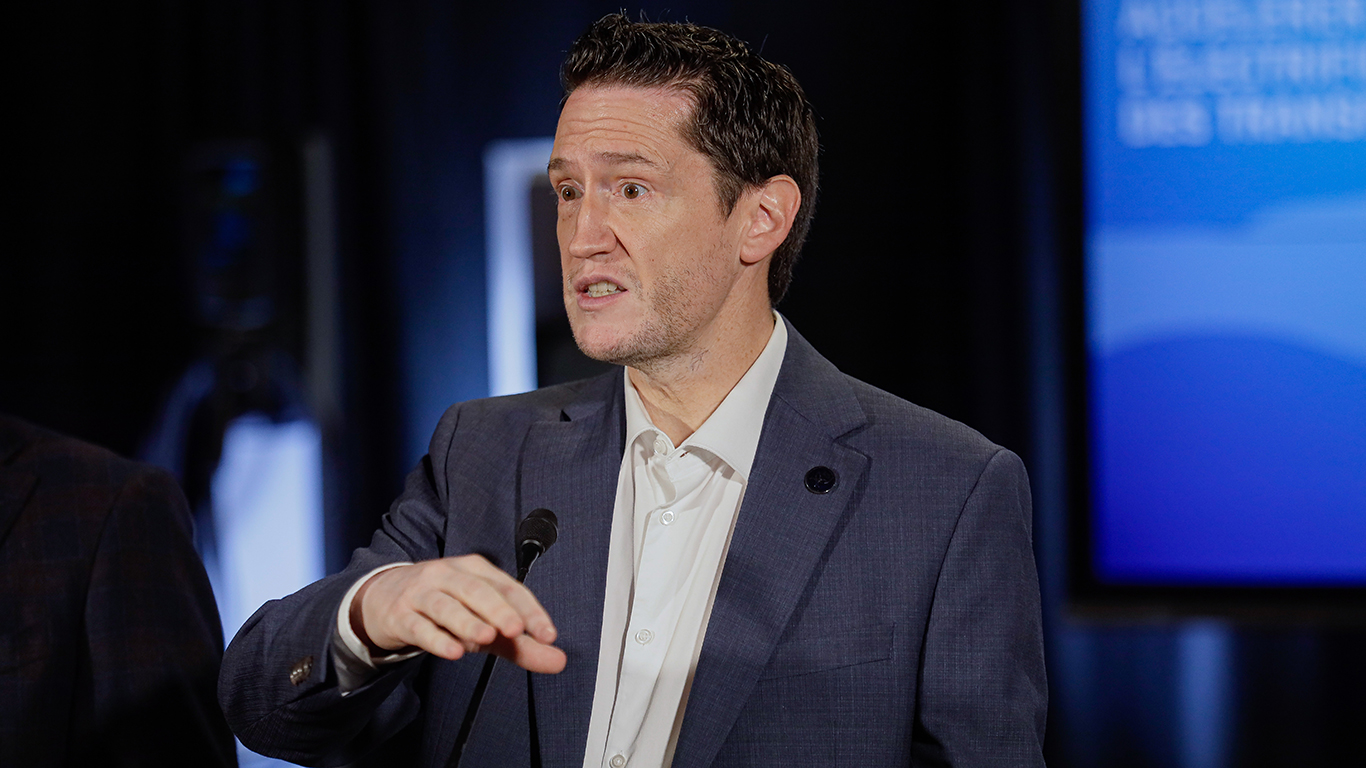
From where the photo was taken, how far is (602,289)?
69.3 inches

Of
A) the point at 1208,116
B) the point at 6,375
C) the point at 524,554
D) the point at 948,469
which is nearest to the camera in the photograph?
the point at 524,554

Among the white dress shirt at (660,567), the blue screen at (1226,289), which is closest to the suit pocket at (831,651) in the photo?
the white dress shirt at (660,567)

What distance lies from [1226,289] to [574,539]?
2242 mm

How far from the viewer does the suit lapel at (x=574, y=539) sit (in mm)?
1646

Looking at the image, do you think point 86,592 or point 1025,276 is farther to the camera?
point 1025,276

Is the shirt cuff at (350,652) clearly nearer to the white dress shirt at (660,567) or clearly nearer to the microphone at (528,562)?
the white dress shirt at (660,567)

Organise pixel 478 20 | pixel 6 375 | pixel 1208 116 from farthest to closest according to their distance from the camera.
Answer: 1. pixel 6 375
2. pixel 478 20
3. pixel 1208 116

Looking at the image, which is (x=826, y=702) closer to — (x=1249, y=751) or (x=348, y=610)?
(x=348, y=610)

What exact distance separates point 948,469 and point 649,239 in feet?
1.83

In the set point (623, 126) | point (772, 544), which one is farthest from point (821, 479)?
point (623, 126)

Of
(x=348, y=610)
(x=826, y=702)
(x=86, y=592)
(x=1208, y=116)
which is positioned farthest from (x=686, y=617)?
(x=1208, y=116)

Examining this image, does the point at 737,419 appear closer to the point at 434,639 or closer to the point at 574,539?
the point at 574,539

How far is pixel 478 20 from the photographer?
3.75m

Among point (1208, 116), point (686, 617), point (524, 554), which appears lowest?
point (686, 617)
